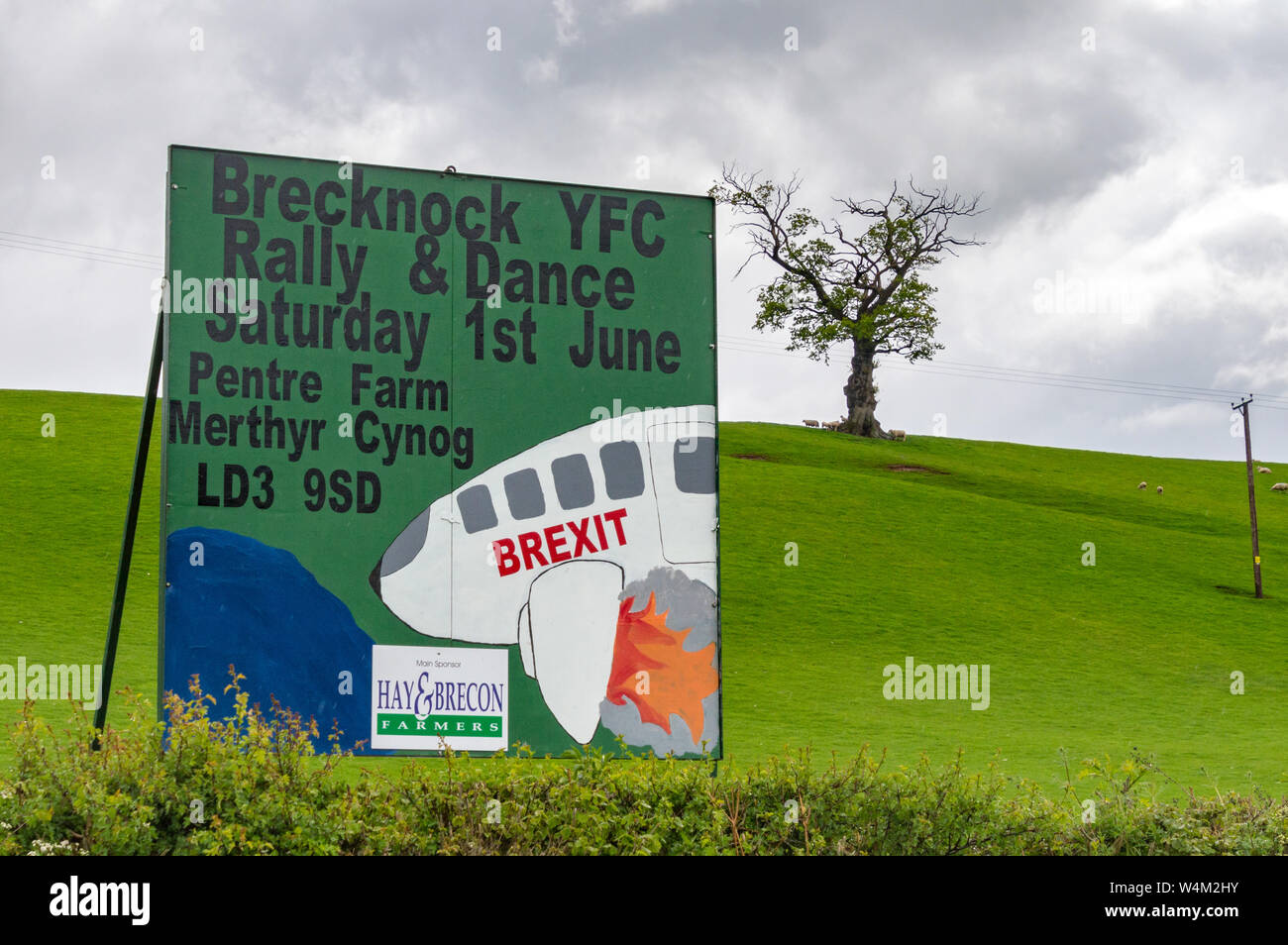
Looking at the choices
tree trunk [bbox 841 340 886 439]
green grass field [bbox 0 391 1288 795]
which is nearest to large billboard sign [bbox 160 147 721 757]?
green grass field [bbox 0 391 1288 795]

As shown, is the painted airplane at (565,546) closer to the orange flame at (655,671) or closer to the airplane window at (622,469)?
the airplane window at (622,469)

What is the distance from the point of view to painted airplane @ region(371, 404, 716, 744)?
8.58m

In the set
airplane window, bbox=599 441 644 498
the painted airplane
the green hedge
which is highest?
airplane window, bbox=599 441 644 498

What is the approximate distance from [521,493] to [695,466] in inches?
54.4

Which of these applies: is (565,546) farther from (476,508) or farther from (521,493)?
(476,508)

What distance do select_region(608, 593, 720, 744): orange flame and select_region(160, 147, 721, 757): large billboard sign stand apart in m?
0.02

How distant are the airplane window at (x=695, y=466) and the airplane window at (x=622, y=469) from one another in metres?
0.31

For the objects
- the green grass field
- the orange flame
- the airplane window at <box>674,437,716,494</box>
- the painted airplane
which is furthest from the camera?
the green grass field

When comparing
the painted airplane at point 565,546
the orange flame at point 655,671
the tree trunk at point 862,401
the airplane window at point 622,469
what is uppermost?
the tree trunk at point 862,401

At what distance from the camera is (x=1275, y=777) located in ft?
53.3

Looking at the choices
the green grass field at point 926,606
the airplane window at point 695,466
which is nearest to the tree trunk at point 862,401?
the green grass field at point 926,606

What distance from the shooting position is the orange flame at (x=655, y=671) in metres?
8.89

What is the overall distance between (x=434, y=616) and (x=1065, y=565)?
36.1 m

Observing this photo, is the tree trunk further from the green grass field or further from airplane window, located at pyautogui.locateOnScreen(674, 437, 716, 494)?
airplane window, located at pyautogui.locateOnScreen(674, 437, 716, 494)
